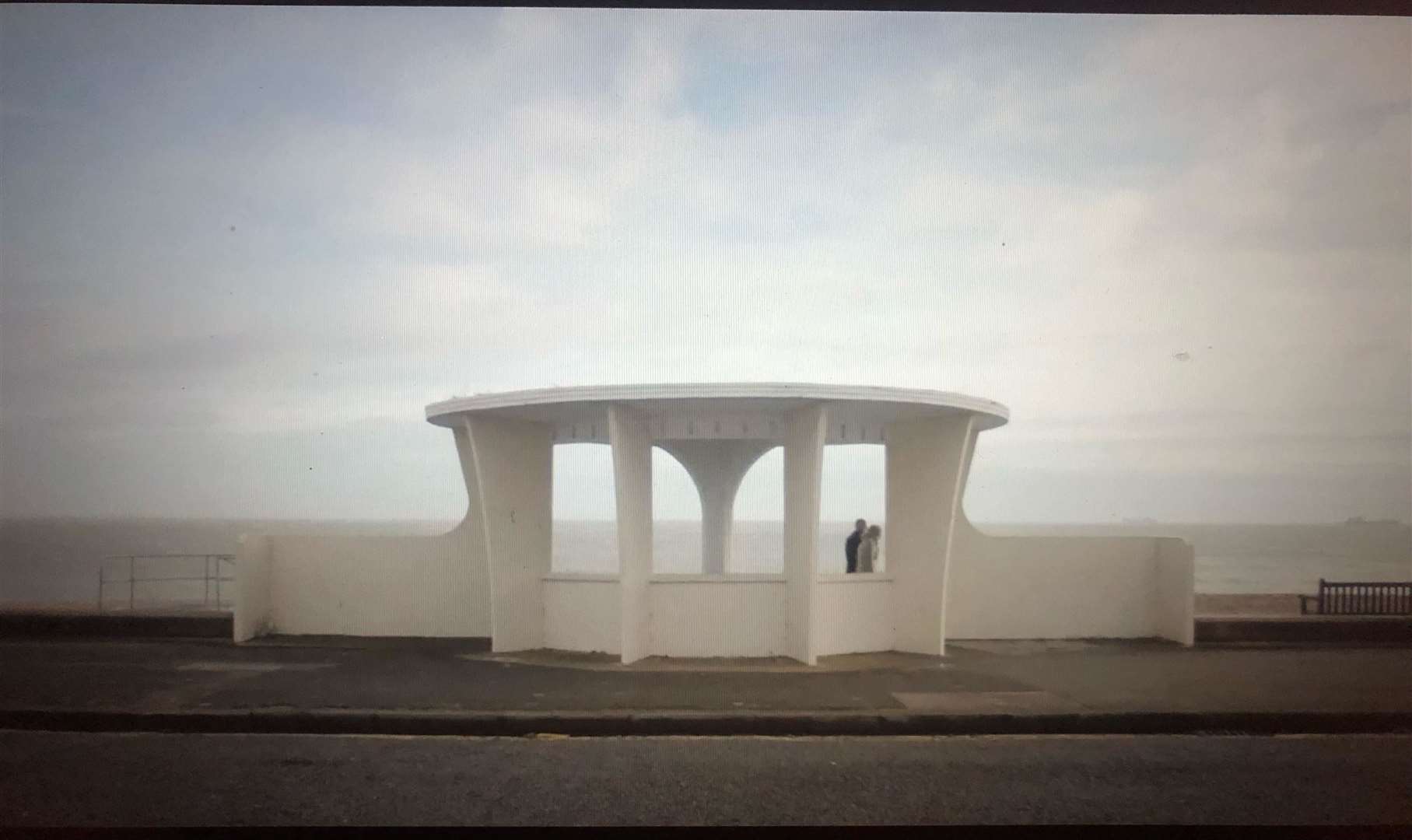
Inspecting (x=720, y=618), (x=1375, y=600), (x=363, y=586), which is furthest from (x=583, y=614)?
(x=1375, y=600)

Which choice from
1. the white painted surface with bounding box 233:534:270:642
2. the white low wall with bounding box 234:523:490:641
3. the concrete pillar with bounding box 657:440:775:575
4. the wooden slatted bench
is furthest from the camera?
the concrete pillar with bounding box 657:440:775:575

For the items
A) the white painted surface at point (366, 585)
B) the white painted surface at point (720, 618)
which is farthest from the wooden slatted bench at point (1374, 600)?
the white painted surface at point (366, 585)

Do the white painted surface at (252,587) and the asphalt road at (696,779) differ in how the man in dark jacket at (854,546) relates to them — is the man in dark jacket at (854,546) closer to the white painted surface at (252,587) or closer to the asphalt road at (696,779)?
the asphalt road at (696,779)

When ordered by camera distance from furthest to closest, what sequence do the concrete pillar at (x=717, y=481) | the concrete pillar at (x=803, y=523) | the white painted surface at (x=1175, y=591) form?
the concrete pillar at (x=717, y=481), the white painted surface at (x=1175, y=591), the concrete pillar at (x=803, y=523)

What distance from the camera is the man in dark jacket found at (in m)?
15.7

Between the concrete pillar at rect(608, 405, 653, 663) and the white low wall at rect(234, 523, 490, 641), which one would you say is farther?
the white low wall at rect(234, 523, 490, 641)

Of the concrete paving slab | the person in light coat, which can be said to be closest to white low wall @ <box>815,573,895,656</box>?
the person in light coat

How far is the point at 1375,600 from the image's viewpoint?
18.2 metres

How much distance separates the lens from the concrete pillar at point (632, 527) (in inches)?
516

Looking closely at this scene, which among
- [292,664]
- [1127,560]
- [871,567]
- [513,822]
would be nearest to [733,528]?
[871,567]

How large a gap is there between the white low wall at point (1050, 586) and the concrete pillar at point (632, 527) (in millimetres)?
4693

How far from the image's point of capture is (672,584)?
44.6 feet

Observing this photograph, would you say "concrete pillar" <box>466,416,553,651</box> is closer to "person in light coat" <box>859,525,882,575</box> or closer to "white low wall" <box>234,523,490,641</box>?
"white low wall" <box>234,523,490,641</box>

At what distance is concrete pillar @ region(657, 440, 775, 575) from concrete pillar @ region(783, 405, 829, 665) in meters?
4.84
